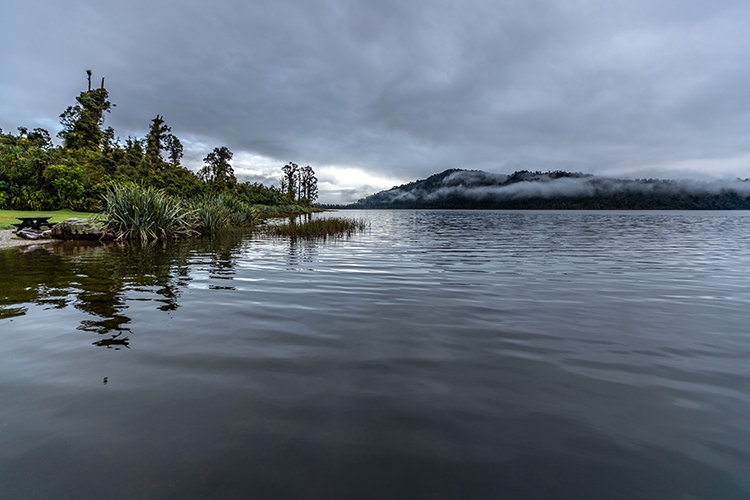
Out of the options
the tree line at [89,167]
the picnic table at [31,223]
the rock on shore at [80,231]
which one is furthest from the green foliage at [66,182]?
the rock on shore at [80,231]

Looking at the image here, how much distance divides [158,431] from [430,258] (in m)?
11.2

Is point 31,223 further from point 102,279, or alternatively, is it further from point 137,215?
point 102,279

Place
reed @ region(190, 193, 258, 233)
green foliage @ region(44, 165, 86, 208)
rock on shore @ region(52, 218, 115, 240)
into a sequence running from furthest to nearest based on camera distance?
green foliage @ region(44, 165, 86, 208)
reed @ region(190, 193, 258, 233)
rock on shore @ region(52, 218, 115, 240)

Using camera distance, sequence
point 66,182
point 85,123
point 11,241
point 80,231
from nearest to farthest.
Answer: point 11,241
point 80,231
point 66,182
point 85,123

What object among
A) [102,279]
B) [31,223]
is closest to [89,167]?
[31,223]

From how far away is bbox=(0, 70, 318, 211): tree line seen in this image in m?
27.2

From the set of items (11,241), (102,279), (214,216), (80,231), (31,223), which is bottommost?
(102,279)

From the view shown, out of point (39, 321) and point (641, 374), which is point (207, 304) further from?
point (641, 374)

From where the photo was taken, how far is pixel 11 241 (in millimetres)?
15336

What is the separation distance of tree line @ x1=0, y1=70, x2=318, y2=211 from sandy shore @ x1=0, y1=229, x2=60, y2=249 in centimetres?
385

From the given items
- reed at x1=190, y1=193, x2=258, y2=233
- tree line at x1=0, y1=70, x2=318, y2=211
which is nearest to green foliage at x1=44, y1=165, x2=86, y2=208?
tree line at x1=0, y1=70, x2=318, y2=211

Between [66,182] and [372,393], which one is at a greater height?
[66,182]

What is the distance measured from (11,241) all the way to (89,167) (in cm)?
2369

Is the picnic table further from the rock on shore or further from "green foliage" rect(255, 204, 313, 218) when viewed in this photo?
"green foliage" rect(255, 204, 313, 218)
